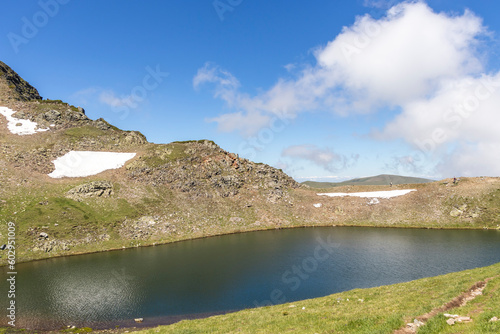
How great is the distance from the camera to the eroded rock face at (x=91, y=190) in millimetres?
84500

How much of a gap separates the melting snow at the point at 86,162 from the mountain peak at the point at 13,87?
5623cm

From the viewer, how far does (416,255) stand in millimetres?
60719

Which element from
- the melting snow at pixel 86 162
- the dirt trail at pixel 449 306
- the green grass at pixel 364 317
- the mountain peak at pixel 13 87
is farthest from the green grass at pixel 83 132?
the dirt trail at pixel 449 306

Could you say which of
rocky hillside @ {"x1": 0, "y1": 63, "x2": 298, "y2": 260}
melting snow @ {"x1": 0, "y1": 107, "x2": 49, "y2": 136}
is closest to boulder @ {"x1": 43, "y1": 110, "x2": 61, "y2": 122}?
rocky hillside @ {"x1": 0, "y1": 63, "x2": 298, "y2": 260}

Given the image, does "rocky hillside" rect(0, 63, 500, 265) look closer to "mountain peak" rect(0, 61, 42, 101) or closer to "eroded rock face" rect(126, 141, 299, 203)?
"eroded rock face" rect(126, 141, 299, 203)

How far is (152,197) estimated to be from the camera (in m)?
96.8

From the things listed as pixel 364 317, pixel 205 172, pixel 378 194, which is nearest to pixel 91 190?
pixel 205 172

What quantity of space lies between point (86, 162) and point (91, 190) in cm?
2423

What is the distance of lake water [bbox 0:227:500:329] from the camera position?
37388mm

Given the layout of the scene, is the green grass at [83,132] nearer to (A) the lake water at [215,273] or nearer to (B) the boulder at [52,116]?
(B) the boulder at [52,116]

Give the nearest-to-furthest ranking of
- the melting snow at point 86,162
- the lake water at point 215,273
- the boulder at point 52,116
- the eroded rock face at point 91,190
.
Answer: the lake water at point 215,273, the eroded rock face at point 91,190, the melting snow at point 86,162, the boulder at point 52,116

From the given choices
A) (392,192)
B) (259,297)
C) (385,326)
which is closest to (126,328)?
(259,297)

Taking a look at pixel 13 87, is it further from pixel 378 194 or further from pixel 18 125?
pixel 378 194

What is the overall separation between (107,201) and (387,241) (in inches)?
3680
